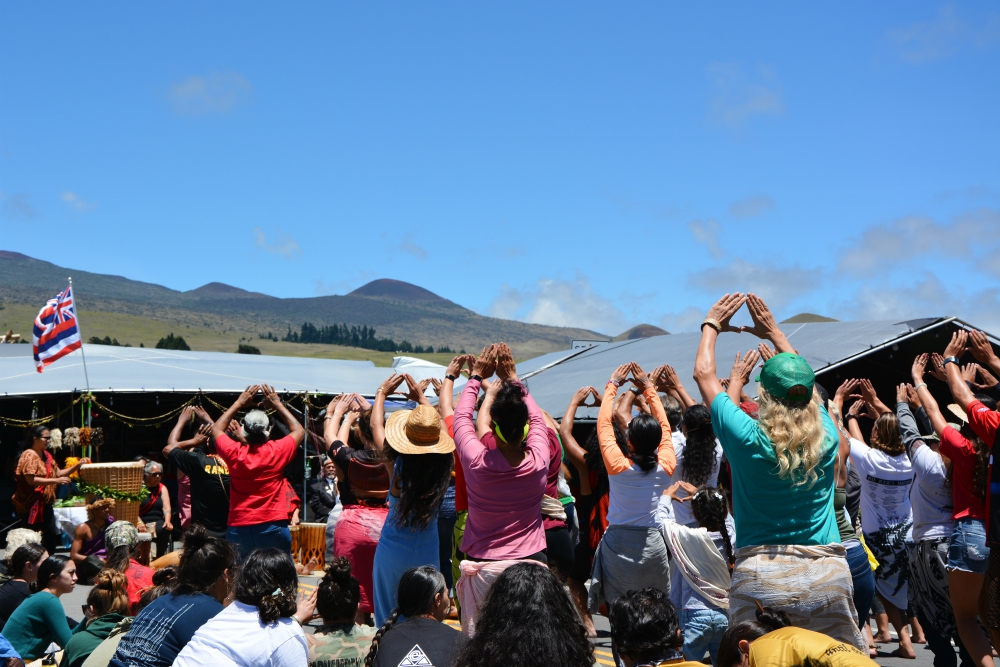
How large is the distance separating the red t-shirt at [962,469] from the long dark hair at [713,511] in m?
1.23

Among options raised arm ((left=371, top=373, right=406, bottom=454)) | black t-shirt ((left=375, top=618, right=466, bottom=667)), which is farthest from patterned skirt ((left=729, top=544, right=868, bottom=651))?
raised arm ((left=371, top=373, right=406, bottom=454))

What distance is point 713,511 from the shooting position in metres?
5.46

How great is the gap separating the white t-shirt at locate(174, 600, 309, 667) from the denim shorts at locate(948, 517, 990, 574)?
3329mm

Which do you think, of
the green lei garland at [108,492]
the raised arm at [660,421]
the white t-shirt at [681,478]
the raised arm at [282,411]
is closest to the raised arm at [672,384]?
the white t-shirt at [681,478]

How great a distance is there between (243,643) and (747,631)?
6.47 ft

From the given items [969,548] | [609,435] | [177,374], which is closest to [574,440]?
[609,435]

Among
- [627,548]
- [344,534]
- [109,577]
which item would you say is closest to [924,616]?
[627,548]

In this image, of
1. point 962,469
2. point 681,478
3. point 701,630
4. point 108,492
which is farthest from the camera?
point 108,492

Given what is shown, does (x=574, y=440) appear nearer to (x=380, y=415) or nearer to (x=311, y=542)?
(x=380, y=415)

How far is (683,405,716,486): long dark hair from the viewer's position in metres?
6.05

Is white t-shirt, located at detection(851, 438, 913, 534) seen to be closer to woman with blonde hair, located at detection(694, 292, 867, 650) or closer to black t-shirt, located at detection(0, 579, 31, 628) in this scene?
woman with blonde hair, located at detection(694, 292, 867, 650)

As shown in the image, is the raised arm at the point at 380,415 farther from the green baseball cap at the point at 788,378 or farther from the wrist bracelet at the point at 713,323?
the green baseball cap at the point at 788,378

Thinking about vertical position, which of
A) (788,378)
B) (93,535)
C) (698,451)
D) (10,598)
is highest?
(788,378)

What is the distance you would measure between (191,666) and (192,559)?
0.75 m
